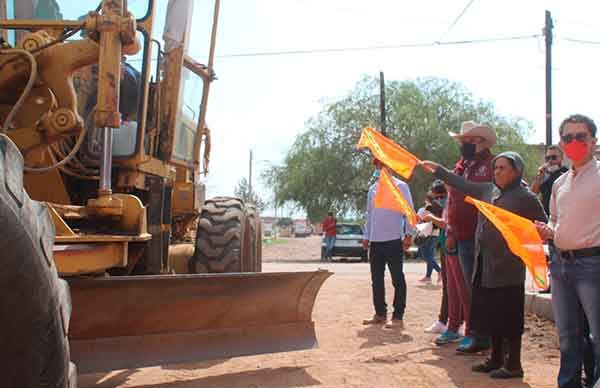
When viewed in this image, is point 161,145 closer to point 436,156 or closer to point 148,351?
Answer: point 148,351

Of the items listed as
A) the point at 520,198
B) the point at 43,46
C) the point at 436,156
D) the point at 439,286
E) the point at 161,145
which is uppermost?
the point at 436,156

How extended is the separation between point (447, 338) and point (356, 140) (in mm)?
26127

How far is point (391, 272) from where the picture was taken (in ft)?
24.3

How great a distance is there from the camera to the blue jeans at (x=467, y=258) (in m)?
5.75

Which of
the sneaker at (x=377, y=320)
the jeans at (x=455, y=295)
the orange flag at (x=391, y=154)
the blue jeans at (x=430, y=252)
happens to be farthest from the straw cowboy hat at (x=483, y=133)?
the blue jeans at (x=430, y=252)

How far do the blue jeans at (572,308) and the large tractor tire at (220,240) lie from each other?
7.89 ft

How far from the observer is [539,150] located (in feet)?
114

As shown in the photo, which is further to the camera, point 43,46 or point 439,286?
point 439,286

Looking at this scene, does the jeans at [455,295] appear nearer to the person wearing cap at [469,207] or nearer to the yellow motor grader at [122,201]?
the person wearing cap at [469,207]

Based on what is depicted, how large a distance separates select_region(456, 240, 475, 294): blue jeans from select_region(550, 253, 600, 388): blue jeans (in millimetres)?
→ 1473

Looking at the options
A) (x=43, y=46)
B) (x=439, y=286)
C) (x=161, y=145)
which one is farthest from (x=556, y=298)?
(x=439, y=286)

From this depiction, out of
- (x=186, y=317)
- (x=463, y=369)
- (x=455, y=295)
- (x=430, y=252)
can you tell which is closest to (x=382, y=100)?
(x=430, y=252)

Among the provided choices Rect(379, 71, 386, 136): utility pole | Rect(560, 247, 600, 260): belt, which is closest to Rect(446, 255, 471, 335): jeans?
Rect(560, 247, 600, 260): belt

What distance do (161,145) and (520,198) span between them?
288cm
